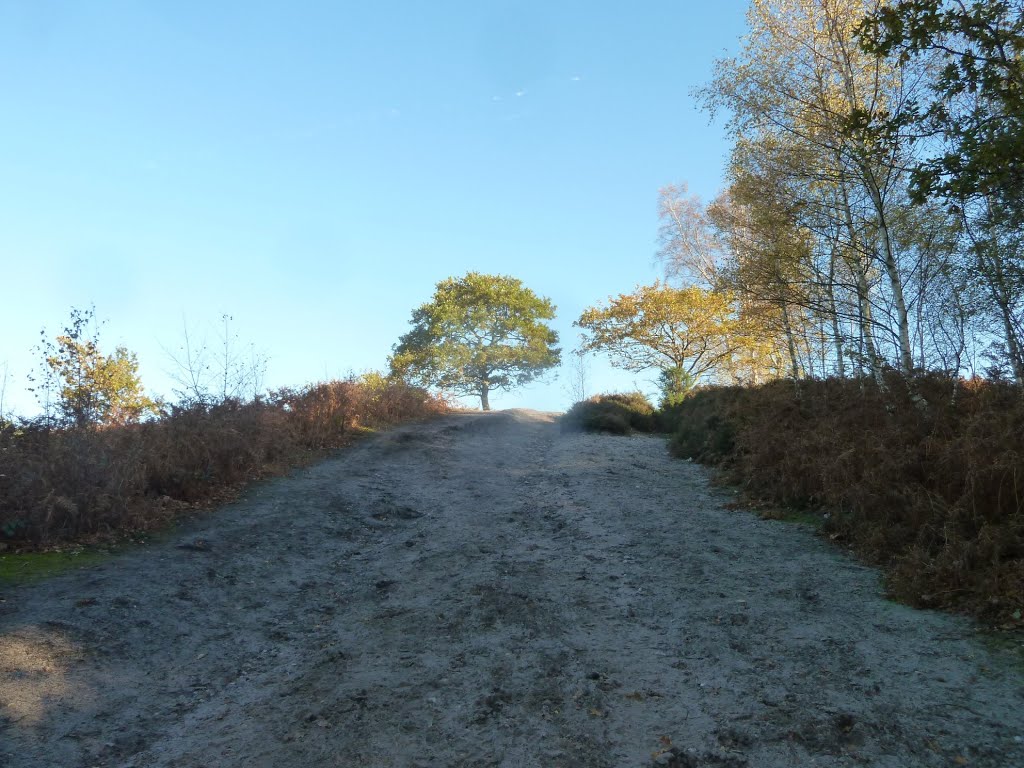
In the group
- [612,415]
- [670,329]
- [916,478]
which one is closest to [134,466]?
[916,478]

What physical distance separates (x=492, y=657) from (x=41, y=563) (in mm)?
4726

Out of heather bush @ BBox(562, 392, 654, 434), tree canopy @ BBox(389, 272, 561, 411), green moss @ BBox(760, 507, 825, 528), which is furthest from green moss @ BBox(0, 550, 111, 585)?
tree canopy @ BBox(389, 272, 561, 411)

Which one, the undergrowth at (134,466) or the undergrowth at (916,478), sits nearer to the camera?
the undergrowth at (916,478)

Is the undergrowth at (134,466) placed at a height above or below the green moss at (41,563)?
above

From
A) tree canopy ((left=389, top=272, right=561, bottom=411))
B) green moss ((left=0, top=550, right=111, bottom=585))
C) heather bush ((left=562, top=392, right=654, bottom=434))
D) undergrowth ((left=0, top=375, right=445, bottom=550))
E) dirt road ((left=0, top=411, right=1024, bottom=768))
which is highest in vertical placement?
tree canopy ((left=389, top=272, right=561, bottom=411))

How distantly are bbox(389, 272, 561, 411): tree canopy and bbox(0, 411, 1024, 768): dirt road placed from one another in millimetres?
29919

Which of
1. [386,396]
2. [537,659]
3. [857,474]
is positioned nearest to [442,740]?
[537,659]

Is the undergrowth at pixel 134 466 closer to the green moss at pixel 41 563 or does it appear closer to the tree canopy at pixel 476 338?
the green moss at pixel 41 563

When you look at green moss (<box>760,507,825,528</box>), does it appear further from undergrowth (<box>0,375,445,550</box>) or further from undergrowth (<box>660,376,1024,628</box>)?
undergrowth (<box>0,375,445,550</box>)

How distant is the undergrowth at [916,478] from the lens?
18.1ft

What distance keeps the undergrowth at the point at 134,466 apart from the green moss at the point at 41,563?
0.91 ft

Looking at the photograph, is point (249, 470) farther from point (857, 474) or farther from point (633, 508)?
point (857, 474)

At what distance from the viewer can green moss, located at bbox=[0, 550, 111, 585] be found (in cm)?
598

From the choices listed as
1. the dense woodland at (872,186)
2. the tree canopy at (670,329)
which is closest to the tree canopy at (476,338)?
the tree canopy at (670,329)
